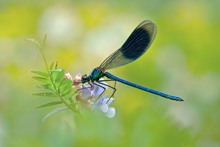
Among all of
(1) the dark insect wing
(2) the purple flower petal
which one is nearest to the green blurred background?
(2) the purple flower petal

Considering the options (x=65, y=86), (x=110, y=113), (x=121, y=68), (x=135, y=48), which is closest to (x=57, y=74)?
(x=65, y=86)

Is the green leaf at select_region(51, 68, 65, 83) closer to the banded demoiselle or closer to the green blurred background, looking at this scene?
the green blurred background

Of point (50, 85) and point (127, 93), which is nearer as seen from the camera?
point (50, 85)

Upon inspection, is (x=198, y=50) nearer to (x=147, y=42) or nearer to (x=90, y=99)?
(x=147, y=42)

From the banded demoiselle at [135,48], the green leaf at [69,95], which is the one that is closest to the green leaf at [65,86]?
the green leaf at [69,95]

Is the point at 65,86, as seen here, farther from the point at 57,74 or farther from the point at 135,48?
the point at 135,48

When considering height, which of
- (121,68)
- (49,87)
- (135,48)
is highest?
(135,48)

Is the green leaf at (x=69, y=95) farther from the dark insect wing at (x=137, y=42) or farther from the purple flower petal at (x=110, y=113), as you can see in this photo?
the dark insect wing at (x=137, y=42)

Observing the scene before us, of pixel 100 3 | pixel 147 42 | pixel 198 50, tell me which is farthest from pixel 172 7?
pixel 147 42
